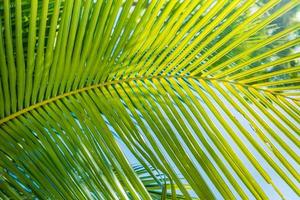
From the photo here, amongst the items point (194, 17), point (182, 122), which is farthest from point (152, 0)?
point (182, 122)

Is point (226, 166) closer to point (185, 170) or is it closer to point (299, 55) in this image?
point (185, 170)

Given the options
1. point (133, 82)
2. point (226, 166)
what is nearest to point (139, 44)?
point (133, 82)

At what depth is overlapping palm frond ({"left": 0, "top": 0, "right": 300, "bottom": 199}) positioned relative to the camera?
77cm

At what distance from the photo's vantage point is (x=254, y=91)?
917mm

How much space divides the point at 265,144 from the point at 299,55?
0.16 metres

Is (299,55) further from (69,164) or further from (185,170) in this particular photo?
(69,164)

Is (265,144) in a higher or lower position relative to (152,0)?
lower

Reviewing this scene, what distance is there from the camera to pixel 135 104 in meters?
0.90

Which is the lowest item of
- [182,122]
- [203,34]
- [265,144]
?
[265,144]

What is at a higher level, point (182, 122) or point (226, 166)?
point (182, 122)

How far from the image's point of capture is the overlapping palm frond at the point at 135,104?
0.77 metres

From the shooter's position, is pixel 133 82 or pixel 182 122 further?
pixel 133 82

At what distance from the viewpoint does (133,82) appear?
94cm

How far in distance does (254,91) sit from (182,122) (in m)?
0.17
